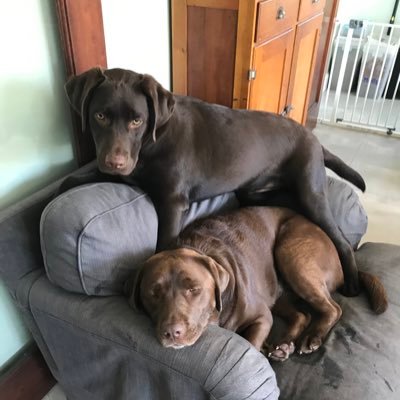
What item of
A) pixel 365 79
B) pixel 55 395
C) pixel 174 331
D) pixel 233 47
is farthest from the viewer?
pixel 365 79

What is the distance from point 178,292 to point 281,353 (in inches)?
18.2

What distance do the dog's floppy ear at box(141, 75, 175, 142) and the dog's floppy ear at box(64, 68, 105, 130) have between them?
138 millimetres

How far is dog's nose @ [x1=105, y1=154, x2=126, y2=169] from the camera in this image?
4.15 ft

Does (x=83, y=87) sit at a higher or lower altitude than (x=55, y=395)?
higher

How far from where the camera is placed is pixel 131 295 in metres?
1.22

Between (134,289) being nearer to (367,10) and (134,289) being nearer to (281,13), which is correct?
(281,13)

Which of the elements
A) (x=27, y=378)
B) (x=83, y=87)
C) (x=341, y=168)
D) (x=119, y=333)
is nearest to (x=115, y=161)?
(x=83, y=87)

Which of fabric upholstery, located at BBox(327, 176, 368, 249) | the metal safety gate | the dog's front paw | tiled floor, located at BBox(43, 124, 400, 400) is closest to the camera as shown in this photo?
the dog's front paw

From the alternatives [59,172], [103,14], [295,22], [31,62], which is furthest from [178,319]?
[295,22]

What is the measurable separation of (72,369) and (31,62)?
3.30ft

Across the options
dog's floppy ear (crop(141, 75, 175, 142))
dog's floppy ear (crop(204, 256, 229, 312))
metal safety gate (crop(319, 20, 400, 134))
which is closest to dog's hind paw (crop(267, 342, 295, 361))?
dog's floppy ear (crop(204, 256, 229, 312))

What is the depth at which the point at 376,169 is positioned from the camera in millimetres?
3469

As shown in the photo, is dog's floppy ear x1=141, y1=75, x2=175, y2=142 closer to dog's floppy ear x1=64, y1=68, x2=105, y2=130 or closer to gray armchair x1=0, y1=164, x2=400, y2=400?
dog's floppy ear x1=64, y1=68, x2=105, y2=130

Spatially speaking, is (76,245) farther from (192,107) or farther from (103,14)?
(103,14)
